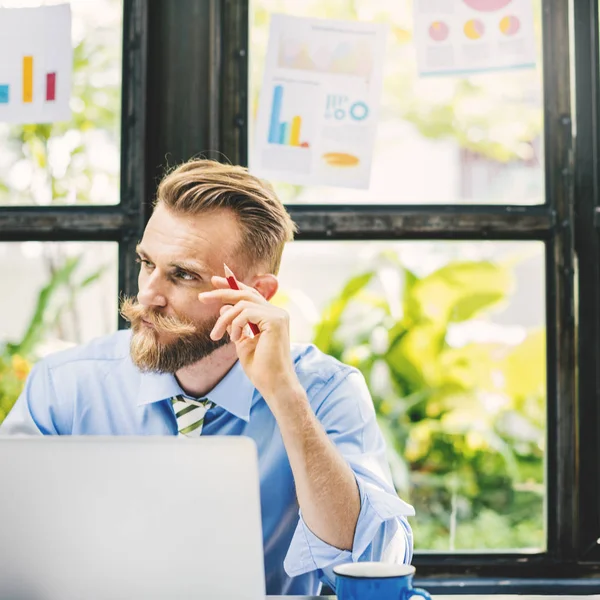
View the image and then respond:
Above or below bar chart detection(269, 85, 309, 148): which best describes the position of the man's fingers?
below

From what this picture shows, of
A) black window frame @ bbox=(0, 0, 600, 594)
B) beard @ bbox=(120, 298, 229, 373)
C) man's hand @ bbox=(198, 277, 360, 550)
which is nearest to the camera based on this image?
man's hand @ bbox=(198, 277, 360, 550)

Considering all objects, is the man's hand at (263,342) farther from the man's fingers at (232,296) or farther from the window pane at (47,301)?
the window pane at (47,301)

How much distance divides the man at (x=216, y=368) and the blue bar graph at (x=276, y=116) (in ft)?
0.60

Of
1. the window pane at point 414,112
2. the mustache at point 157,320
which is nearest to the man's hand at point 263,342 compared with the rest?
the mustache at point 157,320

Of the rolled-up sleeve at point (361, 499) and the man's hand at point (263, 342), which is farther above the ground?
the man's hand at point (263, 342)

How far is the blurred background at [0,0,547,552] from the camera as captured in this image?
6.89ft

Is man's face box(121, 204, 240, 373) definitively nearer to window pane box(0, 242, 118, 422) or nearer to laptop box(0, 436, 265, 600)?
window pane box(0, 242, 118, 422)

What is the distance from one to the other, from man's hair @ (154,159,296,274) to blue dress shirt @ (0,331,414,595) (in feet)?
0.82

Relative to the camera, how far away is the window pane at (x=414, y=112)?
6.84 feet

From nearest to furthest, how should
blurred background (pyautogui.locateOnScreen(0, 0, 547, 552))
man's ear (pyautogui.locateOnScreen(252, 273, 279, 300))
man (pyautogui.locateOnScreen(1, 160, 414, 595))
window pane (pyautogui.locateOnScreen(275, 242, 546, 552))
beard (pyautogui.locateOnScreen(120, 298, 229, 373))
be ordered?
man (pyautogui.locateOnScreen(1, 160, 414, 595)) < beard (pyautogui.locateOnScreen(120, 298, 229, 373)) < man's ear (pyautogui.locateOnScreen(252, 273, 279, 300)) < blurred background (pyautogui.locateOnScreen(0, 0, 547, 552)) < window pane (pyautogui.locateOnScreen(275, 242, 546, 552))

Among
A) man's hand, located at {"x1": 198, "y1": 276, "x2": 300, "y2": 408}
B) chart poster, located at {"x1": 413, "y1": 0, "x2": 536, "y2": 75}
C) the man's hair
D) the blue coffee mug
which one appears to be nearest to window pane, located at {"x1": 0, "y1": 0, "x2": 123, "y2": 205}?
the man's hair

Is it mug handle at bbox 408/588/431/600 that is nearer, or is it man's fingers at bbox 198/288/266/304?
mug handle at bbox 408/588/431/600

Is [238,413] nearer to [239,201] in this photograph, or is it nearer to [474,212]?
[239,201]

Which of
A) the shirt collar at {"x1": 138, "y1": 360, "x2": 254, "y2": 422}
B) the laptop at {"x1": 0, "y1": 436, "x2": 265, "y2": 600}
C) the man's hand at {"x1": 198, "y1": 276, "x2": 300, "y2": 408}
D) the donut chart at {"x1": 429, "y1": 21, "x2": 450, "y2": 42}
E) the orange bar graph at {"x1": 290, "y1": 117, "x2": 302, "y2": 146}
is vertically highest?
the donut chart at {"x1": 429, "y1": 21, "x2": 450, "y2": 42}
